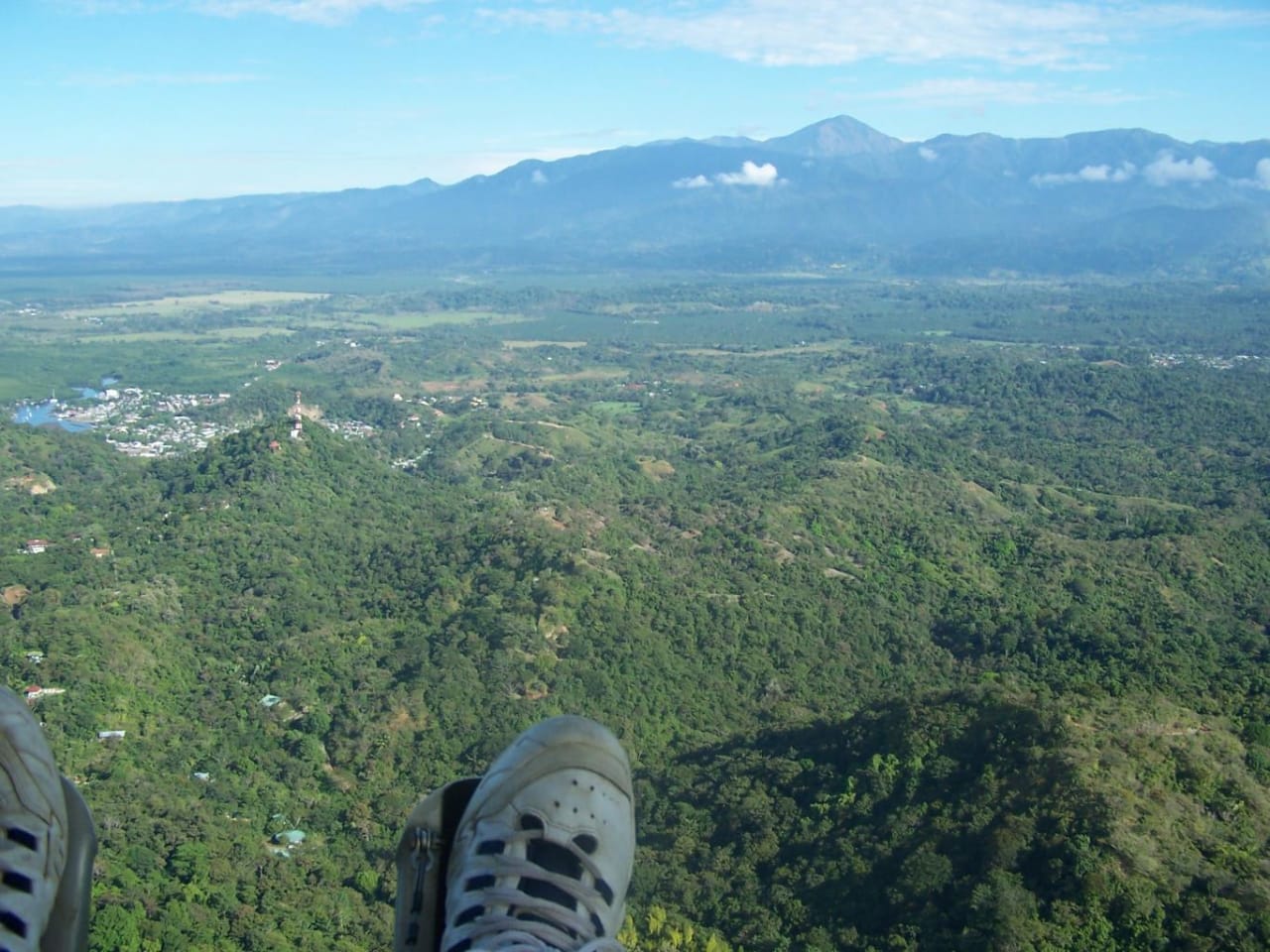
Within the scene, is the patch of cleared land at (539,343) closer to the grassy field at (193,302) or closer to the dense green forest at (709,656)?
the dense green forest at (709,656)

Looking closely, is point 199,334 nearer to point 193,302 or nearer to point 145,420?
point 193,302

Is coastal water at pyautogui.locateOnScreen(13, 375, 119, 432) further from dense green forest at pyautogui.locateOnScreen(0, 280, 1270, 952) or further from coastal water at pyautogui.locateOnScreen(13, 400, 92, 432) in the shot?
dense green forest at pyautogui.locateOnScreen(0, 280, 1270, 952)

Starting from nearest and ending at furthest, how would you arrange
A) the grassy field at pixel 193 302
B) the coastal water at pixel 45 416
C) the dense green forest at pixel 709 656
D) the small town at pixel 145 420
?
the dense green forest at pixel 709 656 → the small town at pixel 145 420 → the coastal water at pixel 45 416 → the grassy field at pixel 193 302

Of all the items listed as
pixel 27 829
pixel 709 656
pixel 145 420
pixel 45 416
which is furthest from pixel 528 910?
pixel 45 416

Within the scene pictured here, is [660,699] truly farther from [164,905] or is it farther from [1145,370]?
[1145,370]

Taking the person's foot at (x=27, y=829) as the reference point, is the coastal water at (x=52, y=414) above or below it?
below

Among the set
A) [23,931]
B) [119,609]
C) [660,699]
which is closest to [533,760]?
[23,931]

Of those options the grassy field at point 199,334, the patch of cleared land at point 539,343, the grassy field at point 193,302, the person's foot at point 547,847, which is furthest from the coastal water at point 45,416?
the person's foot at point 547,847
